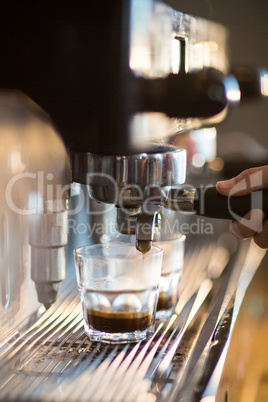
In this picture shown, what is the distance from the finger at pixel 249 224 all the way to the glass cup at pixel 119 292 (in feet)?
0.31

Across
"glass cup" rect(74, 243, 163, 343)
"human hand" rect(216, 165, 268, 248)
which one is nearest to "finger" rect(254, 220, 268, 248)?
"human hand" rect(216, 165, 268, 248)

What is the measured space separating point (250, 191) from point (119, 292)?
170 mm

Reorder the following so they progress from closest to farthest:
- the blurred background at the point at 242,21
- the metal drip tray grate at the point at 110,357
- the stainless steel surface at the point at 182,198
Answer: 1. the metal drip tray grate at the point at 110,357
2. the stainless steel surface at the point at 182,198
3. the blurred background at the point at 242,21

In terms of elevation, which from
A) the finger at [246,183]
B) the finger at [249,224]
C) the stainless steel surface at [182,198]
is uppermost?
the finger at [246,183]

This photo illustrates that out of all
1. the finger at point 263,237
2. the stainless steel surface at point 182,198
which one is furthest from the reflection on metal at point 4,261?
the finger at point 263,237

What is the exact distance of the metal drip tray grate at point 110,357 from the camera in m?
0.44

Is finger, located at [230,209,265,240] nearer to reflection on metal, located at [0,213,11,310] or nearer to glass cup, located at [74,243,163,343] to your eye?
glass cup, located at [74,243,163,343]

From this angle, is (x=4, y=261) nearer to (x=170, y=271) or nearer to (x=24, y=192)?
(x=24, y=192)

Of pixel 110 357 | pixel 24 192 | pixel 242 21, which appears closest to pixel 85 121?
pixel 24 192

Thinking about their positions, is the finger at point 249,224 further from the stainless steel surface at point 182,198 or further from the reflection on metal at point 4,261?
the reflection on metal at point 4,261

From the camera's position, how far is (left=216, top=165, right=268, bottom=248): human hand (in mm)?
562

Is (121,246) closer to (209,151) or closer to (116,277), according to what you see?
(116,277)

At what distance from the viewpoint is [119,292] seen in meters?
0.59

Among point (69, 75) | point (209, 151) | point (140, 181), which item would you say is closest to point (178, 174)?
point (140, 181)
